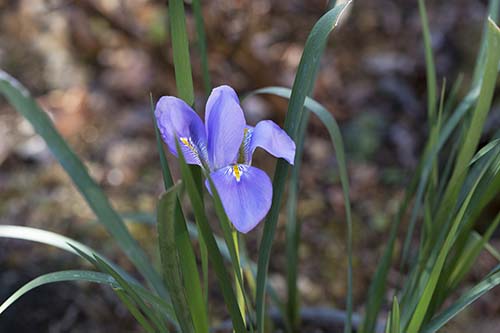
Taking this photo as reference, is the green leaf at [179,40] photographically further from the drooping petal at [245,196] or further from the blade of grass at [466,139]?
the blade of grass at [466,139]

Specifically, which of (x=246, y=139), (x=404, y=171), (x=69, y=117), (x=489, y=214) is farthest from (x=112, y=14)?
(x=246, y=139)

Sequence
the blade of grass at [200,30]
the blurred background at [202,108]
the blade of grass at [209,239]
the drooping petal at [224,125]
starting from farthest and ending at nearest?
the blurred background at [202,108], the blade of grass at [200,30], the drooping petal at [224,125], the blade of grass at [209,239]

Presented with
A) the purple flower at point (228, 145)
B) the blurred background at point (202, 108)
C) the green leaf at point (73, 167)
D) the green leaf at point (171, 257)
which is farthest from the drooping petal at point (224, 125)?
the blurred background at point (202, 108)

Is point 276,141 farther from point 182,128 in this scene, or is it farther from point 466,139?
point 466,139

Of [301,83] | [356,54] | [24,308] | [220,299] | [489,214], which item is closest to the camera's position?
[301,83]

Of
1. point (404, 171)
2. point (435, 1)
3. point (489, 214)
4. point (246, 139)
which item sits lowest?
point (489, 214)

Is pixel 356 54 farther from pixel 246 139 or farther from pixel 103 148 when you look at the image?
pixel 246 139

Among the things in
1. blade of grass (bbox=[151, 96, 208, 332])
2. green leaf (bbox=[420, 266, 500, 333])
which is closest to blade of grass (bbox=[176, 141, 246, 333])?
blade of grass (bbox=[151, 96, 208, 332])
